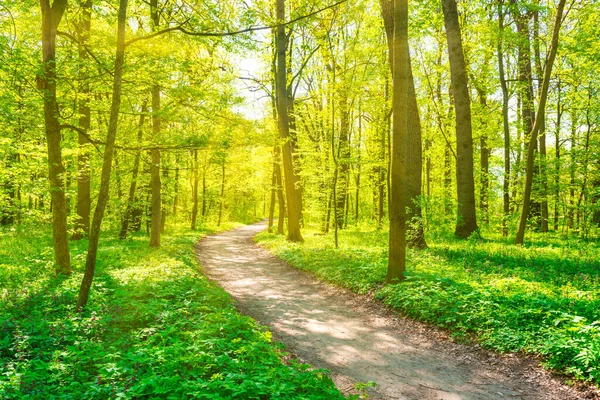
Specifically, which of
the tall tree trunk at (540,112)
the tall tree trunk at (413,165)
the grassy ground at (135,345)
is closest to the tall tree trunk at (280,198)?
the tall tree trunk at (413,165)

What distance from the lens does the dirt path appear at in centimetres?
481

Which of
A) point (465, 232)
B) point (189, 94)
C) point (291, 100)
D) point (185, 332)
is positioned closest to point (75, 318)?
point (185, 332)

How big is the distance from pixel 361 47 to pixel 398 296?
11737 millimetres

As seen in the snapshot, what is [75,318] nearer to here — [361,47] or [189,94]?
[189,94]

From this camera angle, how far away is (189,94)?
1151 centimetres

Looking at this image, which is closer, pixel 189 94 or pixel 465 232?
pixel 189 94

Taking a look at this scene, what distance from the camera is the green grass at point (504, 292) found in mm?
5246

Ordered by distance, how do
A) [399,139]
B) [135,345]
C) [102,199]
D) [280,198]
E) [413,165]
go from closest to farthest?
1. [135,345]
2. [102,199]
3. [399,139]
4. [413,165]
5. [280,198]

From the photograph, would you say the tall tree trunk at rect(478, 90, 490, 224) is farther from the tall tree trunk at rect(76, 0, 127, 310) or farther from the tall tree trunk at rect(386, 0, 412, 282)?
the tall tree trunk at rect(76, 0, 127, 310)

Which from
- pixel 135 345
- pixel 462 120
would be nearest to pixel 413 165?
pixel 462 120

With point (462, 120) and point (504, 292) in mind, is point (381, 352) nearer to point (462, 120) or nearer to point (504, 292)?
point (504, 292)

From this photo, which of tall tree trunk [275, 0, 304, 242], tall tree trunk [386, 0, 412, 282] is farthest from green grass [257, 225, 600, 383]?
tall tree trunk [275, 0, 304, 242]

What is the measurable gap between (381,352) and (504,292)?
292 centimetres

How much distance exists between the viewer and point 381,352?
19.9 feet
